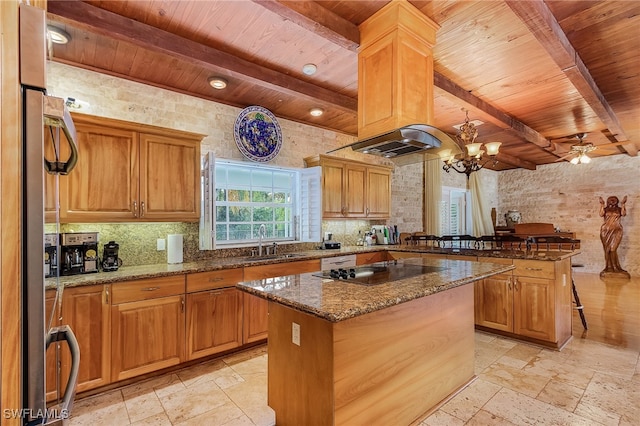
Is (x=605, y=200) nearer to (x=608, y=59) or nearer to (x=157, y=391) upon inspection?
(x=608, y=59)

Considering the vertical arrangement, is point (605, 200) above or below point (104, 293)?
above

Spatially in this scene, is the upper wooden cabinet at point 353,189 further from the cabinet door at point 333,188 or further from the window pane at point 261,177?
the window pane at point 261,177

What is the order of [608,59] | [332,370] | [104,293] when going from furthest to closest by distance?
[608,59]
[104,293]
[332,370]

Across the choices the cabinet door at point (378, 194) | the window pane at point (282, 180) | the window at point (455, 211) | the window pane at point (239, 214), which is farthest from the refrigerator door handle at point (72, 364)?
the window at point (455, 211)

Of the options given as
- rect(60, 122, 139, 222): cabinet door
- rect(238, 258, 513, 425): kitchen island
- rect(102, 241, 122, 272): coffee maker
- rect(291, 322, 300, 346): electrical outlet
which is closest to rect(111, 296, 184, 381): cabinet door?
rect(102, 241, 122, 272): coffee maker

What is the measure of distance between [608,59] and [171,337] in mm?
4795

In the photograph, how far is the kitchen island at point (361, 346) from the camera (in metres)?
1.60

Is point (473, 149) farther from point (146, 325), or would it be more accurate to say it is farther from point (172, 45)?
point (146, 325)

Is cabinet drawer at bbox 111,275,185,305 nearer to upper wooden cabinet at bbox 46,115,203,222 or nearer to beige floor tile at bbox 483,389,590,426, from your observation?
upper wooden cabinet at bbox 46,115,203,222

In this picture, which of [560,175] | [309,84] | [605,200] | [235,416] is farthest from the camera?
[560,175]

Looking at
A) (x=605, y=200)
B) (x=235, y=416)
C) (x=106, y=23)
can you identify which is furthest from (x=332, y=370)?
(x=605, y=200)

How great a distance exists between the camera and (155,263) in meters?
3.15

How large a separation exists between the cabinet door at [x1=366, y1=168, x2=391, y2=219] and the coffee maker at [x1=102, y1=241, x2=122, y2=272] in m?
3.40

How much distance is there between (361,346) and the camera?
5.61 feet
